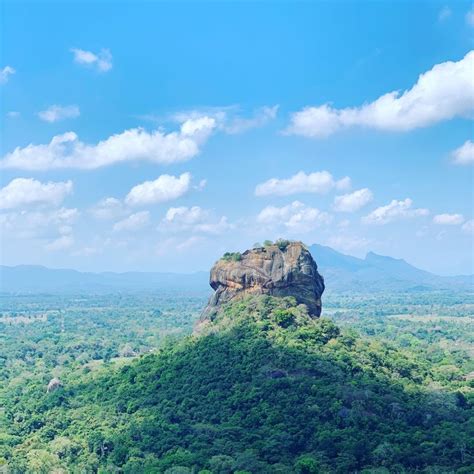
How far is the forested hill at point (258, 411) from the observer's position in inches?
1289

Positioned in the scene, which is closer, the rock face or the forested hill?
the forested hill

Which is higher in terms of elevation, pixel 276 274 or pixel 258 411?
pixel 276 274

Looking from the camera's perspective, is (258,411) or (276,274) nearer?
(258,411)

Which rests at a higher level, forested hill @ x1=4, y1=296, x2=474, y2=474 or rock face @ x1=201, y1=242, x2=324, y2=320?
rock face @ x1=201, y1=242, x2=324, y2=320

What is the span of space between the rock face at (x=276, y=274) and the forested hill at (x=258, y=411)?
1.32m

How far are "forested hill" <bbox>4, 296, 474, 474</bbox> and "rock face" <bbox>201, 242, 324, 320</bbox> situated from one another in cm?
132

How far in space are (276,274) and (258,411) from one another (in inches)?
538

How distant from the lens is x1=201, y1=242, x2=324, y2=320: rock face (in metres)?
49.0

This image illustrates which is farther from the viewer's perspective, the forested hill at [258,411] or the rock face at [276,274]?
the rock face at [276,274]

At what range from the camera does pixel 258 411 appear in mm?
37344

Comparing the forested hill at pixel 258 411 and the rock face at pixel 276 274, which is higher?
the rock face at pixel 276 274

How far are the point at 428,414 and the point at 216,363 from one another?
1364 cm

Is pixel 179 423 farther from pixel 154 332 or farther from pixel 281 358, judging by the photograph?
pixel 154 332

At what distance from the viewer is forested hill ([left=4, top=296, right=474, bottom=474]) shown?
32.8 metres
